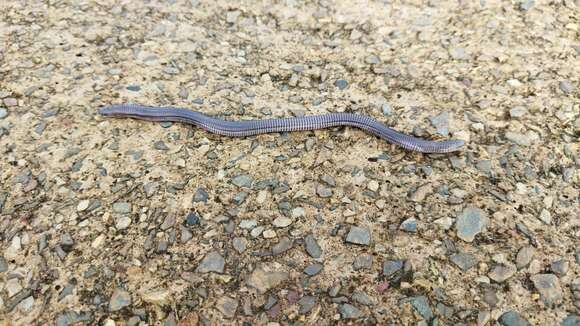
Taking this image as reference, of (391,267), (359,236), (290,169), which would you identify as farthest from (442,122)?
(391,267)

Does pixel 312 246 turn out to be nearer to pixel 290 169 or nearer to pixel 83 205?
pixel 290 169

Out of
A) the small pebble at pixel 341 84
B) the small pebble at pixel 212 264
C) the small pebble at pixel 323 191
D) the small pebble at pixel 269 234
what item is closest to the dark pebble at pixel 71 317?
the small pebble at pixel 212 264

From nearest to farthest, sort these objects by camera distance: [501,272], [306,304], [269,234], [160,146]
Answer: [306,304] → [501,272] → [269,234] → [160,146]

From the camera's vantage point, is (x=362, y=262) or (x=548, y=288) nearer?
(x=548, y=288)

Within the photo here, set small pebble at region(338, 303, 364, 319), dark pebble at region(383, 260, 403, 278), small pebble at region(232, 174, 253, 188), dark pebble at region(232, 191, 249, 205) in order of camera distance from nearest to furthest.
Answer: small pebble at region(338, 303, 364, 319)
dark pebble at region(383, 260, 403, 278)
dark pebble at region(232, 191, 249, 205)
small pebble at region(232, 174, 253, 188)

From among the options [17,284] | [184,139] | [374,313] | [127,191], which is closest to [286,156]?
[184,139]

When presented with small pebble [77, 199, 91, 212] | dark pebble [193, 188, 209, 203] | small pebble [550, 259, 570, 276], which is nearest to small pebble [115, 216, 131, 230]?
small pebble [77, 199, 91, 212]

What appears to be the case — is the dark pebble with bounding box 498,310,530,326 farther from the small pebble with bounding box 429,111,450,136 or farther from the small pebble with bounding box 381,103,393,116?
the small pebble with bounding box 381,103,393,116

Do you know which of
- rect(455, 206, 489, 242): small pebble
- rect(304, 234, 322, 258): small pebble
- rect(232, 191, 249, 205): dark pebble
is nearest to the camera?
rect(304, 234, 322, 258): small pebble
